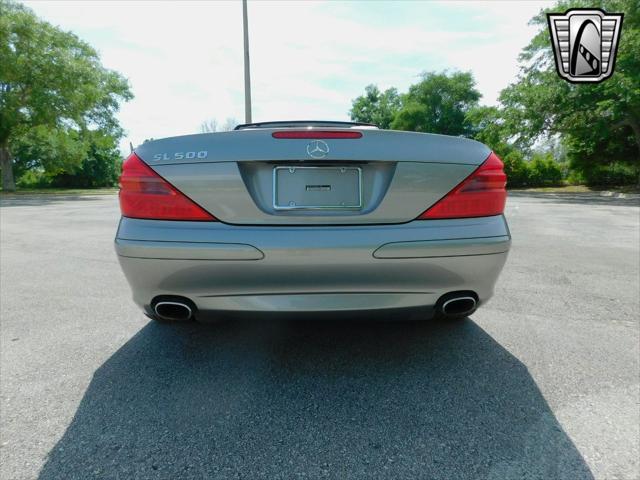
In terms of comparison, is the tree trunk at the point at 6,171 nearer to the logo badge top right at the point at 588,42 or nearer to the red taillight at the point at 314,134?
the logo badge top right at the point at 588,42

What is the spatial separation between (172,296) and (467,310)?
1.51 m

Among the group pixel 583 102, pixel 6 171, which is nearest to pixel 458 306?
pixel 583 102

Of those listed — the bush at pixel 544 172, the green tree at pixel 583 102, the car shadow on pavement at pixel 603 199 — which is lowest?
the car shadow on pavement at pixel 603 199

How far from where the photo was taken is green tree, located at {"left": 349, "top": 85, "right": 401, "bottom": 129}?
205 feet

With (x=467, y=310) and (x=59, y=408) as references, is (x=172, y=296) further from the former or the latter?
(x=467, y=310)

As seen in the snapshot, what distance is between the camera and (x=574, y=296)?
3.69 metres

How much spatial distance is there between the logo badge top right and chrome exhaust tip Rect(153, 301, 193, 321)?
17.6 metres

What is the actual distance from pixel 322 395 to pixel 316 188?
1.05 m

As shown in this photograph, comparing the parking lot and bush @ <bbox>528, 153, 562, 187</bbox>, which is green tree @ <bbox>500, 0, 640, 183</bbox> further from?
the parking lot

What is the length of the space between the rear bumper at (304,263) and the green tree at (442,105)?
5215 centimetres

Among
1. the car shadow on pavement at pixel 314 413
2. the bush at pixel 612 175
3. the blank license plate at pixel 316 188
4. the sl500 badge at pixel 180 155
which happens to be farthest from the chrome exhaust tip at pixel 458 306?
the bush at pixel 612 175

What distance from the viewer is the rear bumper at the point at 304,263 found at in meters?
1.83

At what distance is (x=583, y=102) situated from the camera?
23359 mm

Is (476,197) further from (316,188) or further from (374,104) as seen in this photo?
(374,104)
